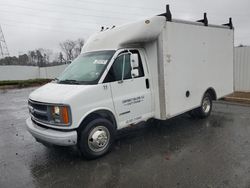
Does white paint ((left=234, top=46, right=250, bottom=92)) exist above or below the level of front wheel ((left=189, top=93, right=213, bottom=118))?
above

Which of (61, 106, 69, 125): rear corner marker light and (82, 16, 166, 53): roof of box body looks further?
(82, 16, 166, 53): roof of box body

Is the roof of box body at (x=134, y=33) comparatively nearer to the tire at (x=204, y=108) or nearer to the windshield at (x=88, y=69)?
the windshield at (x=88, y=69)

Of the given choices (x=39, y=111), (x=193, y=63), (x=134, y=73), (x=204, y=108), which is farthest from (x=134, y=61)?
(x=204, y=108)

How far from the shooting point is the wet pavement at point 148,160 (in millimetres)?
3645

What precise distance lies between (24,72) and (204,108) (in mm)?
32525

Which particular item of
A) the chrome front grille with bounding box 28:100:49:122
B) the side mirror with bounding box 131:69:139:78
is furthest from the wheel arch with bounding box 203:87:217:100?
the chrome front grille with bounding box 28:100:49:122

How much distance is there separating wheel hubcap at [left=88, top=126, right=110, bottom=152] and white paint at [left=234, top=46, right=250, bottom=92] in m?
8.56

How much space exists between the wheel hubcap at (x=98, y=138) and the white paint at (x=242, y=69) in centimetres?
856

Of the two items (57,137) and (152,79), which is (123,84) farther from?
(57,137)

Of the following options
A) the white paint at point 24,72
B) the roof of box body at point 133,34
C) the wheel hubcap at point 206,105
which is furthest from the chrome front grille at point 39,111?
the white paint at point 24,72

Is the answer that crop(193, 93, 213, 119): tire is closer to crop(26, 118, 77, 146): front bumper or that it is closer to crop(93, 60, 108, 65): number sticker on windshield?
crop(93, 60, 108, 65): number sticker on windshield

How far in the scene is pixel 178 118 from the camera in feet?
23.7

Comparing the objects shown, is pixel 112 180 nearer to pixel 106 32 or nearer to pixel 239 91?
pixel 106 32

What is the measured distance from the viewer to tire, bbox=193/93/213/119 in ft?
22.1
